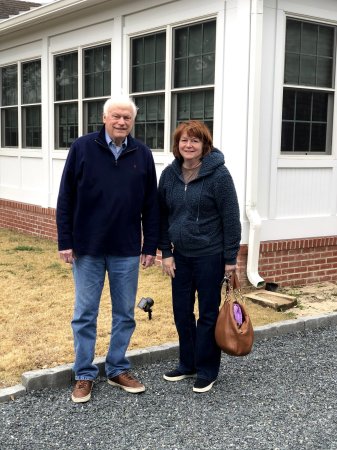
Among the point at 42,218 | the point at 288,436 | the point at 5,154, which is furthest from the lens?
the point at 5,154

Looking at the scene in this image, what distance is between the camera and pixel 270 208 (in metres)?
6.71

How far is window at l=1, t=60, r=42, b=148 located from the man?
7090mm

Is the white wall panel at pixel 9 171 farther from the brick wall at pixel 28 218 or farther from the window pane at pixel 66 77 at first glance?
the window pane at pixel 66 77

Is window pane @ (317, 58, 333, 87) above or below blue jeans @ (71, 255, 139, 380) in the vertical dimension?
above

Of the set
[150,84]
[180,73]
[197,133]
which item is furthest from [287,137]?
[197,133]

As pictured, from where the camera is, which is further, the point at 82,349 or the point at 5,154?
the point at 5,154

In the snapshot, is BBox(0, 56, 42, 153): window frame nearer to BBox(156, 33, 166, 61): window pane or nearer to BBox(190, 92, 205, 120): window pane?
BBox(156, 33, 166, 61): window pane

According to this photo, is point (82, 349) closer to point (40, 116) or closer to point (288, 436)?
point (288, 436)

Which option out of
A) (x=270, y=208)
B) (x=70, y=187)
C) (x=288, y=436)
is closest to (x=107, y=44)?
(x=270, y=208)

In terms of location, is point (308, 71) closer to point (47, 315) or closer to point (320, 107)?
point (320, 107)

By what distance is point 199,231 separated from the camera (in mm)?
3789

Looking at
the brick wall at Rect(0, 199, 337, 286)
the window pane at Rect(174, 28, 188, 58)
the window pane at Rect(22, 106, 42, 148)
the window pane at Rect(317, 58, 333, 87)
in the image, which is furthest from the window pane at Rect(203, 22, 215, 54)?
the window pane at Rect(22, 106, 42, 148)

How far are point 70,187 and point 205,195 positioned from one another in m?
0.88

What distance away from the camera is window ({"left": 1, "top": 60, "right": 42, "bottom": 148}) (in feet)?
34.3
